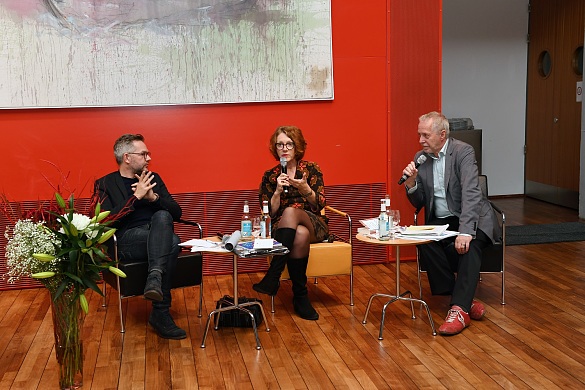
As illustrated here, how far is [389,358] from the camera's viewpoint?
493 cm

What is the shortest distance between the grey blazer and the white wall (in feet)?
15.9

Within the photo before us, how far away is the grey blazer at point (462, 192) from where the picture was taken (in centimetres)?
573

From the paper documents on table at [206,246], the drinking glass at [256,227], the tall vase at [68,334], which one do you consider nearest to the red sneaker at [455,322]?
the drinking glass at [256,227]

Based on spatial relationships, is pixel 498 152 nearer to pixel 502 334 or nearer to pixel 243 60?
pixel 243 60

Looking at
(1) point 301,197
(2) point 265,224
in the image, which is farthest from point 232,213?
(2) point 265,224

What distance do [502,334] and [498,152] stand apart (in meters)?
5.94

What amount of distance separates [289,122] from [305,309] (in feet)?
6.43

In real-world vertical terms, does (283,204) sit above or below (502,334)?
above

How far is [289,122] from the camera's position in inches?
279

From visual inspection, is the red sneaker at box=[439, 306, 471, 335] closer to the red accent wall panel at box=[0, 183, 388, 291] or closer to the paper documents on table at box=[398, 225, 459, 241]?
the paper documents on table at box=[398, 225, 459, 241]

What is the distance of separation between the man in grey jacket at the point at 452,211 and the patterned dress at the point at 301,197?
692 millimetres

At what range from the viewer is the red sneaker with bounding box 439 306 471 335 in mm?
5336

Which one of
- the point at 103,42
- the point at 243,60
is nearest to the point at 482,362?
the point at 243,60

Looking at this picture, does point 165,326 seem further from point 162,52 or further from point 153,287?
point 162,52
